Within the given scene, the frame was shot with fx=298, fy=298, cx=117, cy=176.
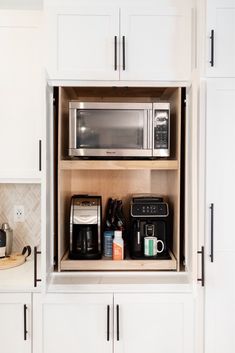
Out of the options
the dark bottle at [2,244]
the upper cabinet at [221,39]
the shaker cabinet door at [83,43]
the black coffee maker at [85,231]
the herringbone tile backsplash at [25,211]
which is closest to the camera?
the upper cabinet at [221,39]

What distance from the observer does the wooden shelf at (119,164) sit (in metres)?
1.56

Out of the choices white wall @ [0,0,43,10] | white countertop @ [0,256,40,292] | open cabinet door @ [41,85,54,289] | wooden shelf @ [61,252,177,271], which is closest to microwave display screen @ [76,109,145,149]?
open cabinet door @ [41,85,54,289]

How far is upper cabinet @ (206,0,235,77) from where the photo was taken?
1.38 meters

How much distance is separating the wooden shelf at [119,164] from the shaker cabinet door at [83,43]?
43 cm

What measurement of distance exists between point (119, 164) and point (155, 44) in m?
0.63

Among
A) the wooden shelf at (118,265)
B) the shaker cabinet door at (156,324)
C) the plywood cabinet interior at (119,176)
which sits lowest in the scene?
the shaker cabinet door at (156,324)

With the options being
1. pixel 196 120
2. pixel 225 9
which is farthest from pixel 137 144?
pixel 225 9

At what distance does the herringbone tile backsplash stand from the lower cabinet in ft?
2.07

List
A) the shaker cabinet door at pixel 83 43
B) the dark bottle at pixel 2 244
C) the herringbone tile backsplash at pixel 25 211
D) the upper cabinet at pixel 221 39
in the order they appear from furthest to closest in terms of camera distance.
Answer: the herringbone tile backsplash at pixel 25 211
the dark bottle at pixel 2 244
the shaker cabinet door at pixel 83 43
the upper cabinet at pixel 221 39

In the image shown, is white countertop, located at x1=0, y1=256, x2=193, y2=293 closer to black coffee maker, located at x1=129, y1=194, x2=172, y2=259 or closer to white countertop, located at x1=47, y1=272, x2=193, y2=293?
white countertop, located at x1=47, y1=272, x2=193, y2=293

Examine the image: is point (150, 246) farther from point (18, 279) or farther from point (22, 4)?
point (22, 4)

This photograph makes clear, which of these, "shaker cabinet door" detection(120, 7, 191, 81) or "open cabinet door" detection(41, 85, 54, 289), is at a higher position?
"shaker cabinet door" detection(120, 7, 191, 81)

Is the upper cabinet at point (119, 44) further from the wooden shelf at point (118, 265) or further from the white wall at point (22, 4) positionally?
the wooden shelf at point (118, 265)

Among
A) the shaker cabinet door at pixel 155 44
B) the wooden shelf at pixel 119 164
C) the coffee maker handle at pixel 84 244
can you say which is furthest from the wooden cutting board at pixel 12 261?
the shaker cabinet door at pixel 155 44
